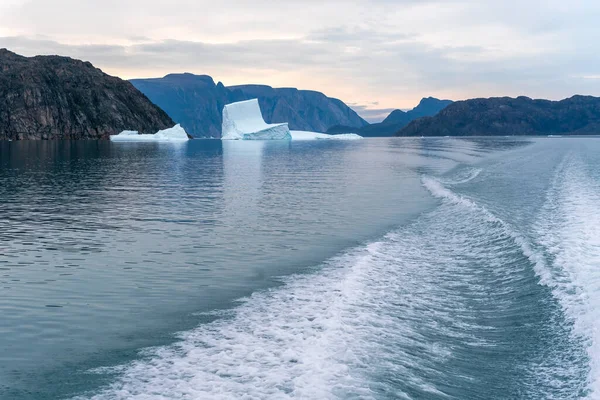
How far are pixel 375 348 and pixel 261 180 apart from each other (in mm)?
34601

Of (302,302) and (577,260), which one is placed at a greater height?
(577,260)

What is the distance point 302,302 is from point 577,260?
7582 millimetres

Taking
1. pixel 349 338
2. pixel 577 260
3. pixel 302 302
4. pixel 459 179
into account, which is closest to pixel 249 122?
pixel 459 179

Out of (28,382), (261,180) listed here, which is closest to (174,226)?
(28,382)

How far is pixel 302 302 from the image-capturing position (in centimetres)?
1245

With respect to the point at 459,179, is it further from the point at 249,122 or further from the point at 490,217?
the point at 249,122

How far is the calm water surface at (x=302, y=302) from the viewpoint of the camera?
8602 mm

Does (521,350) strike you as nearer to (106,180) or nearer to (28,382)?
(28,382)

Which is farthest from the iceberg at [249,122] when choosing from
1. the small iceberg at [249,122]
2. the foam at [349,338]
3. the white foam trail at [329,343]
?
the white foam trail at [329,343]

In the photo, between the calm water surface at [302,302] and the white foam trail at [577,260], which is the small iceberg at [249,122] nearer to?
the white foam trail at [577,260]

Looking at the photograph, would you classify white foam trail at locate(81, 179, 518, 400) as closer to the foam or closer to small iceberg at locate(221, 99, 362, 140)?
the foam

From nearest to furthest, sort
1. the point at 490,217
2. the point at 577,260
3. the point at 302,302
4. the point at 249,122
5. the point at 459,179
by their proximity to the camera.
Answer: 1. the point at 302,302
2. the point at 577,260
3. the point at 490,217
4. the point at 459,179
5. the point at 249,122

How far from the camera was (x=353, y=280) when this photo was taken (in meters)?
14.2

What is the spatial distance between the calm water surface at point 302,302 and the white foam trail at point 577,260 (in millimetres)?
65
